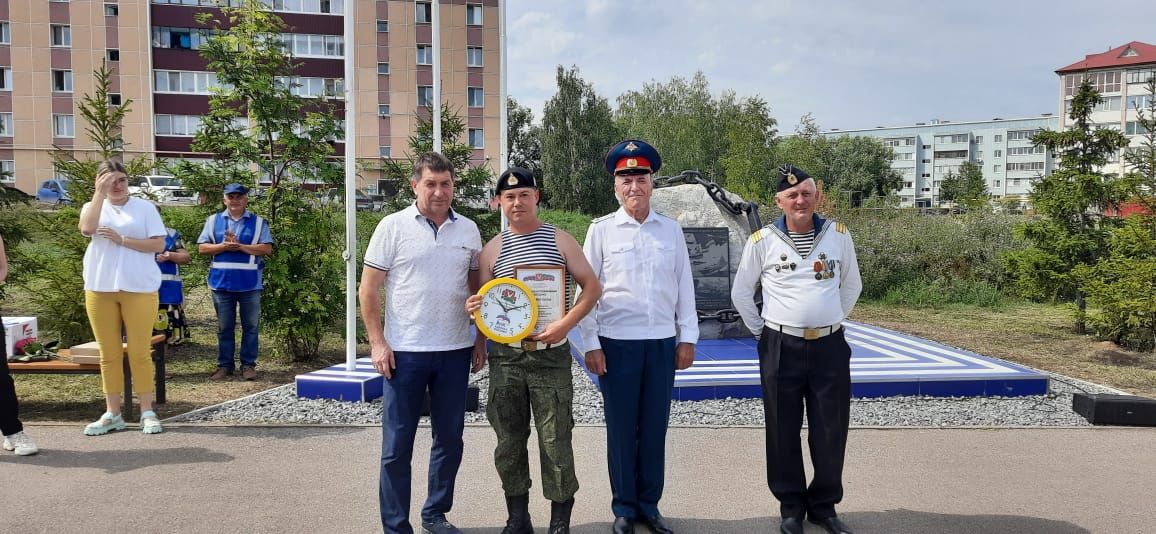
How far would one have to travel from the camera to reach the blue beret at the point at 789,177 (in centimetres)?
389

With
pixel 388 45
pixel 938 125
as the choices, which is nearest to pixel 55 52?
pixel 388 45

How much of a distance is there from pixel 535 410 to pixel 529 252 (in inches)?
28.8

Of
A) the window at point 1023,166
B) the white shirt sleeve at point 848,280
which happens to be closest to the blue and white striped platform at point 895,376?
the white shirt sleeve at point 848,280

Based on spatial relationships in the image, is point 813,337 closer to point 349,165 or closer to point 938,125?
point 349,165

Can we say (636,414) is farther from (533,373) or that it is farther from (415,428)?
(415,428)

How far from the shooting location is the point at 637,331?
3.74 m

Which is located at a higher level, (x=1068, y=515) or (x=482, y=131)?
(x=482, y=131)

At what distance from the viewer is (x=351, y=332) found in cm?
682

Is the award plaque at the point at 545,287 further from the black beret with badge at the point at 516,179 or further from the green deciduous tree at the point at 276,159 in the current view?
the green deciduous tree at the point at 276,159

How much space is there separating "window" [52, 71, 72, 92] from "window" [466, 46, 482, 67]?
2074cm

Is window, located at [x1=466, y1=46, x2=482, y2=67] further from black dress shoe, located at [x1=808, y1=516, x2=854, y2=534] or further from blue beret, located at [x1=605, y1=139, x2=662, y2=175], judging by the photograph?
black dress shoe, located at [x1=808, y1=516, x2=854, y2=534]

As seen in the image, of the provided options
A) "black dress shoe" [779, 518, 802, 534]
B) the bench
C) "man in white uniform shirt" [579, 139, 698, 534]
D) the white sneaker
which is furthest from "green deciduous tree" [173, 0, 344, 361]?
"black dress shoe" [779, 518, 802, 534]

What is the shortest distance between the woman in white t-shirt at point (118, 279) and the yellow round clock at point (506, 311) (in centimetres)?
320

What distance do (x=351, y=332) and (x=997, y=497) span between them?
5.02m
